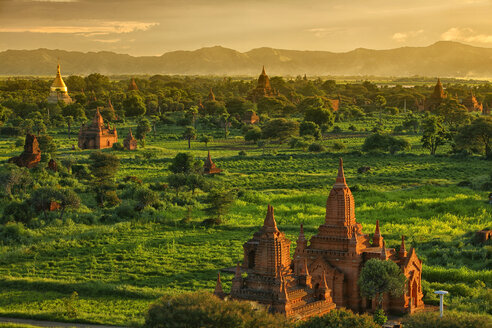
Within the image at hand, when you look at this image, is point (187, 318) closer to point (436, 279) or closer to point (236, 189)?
point (436, 279)

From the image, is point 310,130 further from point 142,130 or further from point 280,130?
point 142,130

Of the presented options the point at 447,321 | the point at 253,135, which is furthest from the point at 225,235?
the point at 253,135

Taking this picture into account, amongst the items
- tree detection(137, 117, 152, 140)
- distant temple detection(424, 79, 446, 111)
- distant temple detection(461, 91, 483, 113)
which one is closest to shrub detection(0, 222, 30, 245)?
tree detection(137, 117, 152, 140)

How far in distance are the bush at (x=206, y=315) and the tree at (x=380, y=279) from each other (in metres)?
6.58

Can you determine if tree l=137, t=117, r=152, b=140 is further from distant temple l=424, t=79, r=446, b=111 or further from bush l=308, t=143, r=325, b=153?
distant temple l=424, t=79, r=446, b=111

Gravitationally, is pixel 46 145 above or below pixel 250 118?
below

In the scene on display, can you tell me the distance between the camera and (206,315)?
872 inches

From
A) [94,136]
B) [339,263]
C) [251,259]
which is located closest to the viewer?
[251,259]

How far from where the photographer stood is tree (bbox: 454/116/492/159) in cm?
8255

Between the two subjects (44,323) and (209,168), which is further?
(209,168)

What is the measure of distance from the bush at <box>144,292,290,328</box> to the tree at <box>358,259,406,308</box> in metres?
6.58

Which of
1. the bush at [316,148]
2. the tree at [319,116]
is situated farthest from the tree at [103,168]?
the tree at [319,116]

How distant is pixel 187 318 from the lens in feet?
72.8

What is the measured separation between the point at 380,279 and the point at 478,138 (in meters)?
59.5
